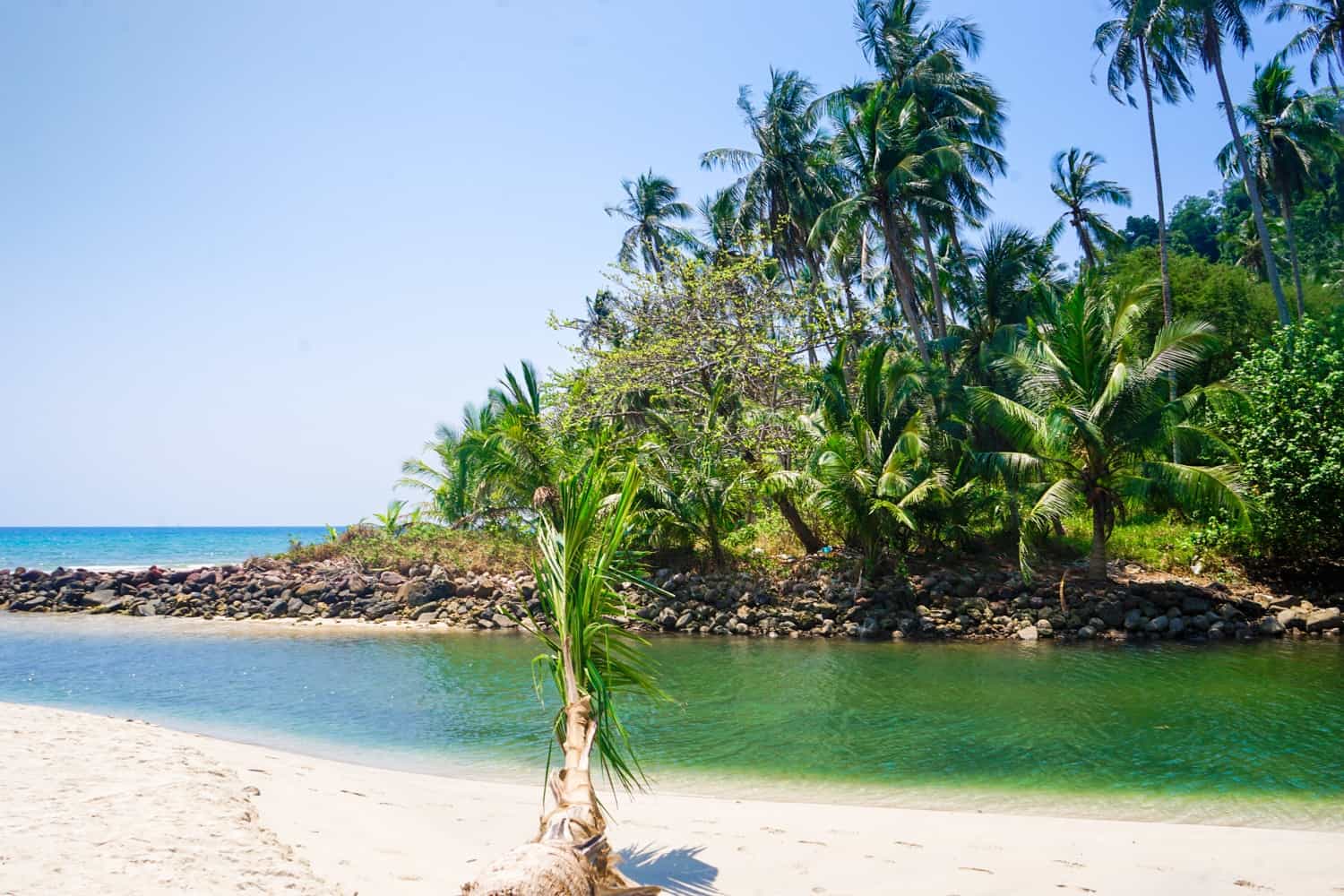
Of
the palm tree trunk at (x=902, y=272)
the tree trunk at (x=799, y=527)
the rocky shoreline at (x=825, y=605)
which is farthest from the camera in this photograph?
the palm tree trunk at (x=902, y=272)

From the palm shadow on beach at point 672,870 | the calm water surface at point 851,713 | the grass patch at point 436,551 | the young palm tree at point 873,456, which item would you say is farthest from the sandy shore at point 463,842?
the grass patch at point 436,551

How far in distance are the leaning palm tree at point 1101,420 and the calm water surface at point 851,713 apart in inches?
130

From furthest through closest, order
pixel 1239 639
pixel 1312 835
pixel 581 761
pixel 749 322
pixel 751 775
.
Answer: pixel 749 322 < pixel 1239 639 < pixel 751 775 < pixel 1312 835 < pixel 581 761

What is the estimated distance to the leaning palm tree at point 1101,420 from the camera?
16.9m

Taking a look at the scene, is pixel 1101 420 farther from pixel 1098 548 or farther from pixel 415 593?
pixel 415 593

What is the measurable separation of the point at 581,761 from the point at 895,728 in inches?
257

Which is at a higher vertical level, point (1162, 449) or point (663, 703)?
point (1162, 449)

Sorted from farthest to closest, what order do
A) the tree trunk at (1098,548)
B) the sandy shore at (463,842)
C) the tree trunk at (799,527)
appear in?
the tree trunk at (799,527) → the tree trunk at (1098,548) → the sandy shore at (463,842)

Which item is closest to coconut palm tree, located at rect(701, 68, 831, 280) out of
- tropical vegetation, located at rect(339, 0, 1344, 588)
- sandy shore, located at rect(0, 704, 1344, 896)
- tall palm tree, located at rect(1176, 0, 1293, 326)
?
tropical vegetation, located at rect(339, 0, 1344, 588)

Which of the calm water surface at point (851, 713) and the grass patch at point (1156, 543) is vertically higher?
the grass patch at point (1156, 543)

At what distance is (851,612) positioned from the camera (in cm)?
1792

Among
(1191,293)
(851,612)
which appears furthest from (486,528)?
(1191,293)

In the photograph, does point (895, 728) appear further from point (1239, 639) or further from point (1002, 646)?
A: point (1239, 639)

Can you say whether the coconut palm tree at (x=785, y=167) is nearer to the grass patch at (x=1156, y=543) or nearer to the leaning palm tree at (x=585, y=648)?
the grass patch at (x=1156, y=543)
